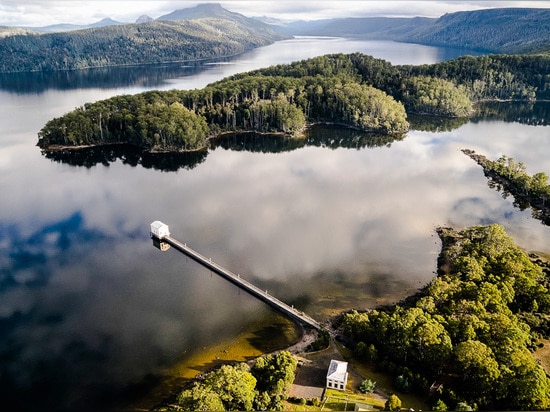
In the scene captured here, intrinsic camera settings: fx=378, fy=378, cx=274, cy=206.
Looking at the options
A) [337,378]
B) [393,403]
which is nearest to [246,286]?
[337,378]

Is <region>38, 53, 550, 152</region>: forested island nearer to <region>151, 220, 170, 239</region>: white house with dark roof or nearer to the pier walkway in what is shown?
<region>151, 220, 170, 239</region>: white house with dark roof

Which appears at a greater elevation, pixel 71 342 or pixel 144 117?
pixel 144 117

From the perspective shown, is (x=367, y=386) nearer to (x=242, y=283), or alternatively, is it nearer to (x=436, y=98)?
(x=242, y=283)

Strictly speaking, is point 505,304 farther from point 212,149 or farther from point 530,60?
point 530,60

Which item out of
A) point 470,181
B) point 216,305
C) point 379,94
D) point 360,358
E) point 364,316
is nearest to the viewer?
point 360,358

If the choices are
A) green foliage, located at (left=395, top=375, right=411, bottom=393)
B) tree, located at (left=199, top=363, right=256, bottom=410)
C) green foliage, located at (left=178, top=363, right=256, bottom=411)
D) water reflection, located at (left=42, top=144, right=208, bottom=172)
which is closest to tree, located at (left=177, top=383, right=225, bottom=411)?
green foliage, located at (left=178, top=363, right=256, bottom=411)

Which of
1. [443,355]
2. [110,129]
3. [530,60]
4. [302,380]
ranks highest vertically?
[530,60]

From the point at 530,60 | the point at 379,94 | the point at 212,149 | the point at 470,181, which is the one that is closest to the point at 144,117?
the point at 212,149

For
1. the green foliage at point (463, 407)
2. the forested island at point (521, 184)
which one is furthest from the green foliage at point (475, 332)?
the forested island at point (521, 184)

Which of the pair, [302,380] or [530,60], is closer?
[302,380]
